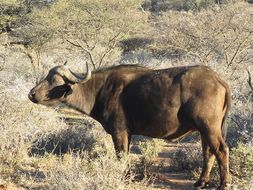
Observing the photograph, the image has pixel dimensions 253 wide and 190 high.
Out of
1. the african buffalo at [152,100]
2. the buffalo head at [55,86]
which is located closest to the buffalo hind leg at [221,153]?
the african buffalo at [152,100]

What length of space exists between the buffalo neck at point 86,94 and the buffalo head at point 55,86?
11cm

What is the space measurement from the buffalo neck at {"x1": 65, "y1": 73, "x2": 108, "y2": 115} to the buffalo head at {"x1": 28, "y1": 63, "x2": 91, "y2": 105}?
0.11m

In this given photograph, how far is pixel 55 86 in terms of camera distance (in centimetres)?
825

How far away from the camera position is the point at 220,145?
732 centimetres

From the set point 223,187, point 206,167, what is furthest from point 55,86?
point 223,187

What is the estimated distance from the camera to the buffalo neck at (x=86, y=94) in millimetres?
8211

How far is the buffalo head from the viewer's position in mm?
8188

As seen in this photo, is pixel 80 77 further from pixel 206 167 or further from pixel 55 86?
pixel 206 167

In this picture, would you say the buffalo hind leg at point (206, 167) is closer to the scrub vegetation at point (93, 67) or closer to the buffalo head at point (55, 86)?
the scrub vegetation at point (93, 67)

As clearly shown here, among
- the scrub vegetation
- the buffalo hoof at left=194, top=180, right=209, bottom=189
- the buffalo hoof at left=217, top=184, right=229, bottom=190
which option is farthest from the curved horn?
the buffalo hoof at left=217, top=184, right=229, bottom=190

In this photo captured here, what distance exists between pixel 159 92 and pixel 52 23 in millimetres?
19445

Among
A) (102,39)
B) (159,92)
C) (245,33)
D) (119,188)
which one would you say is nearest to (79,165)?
(119,188)

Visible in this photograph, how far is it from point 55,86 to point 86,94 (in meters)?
0.51

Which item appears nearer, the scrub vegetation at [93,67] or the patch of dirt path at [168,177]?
the scrub vegetation at [93,67]
